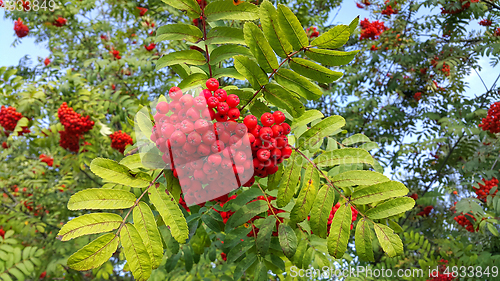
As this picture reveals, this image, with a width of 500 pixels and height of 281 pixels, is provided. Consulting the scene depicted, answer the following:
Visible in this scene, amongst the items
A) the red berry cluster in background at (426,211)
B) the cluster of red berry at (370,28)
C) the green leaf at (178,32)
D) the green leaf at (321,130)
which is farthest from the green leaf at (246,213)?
the cluster of red berry at (370,28)

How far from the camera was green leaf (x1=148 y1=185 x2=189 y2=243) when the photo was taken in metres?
1.11

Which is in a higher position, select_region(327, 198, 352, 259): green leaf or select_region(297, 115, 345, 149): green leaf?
select_region(297, 115, 345, 149): green leaf

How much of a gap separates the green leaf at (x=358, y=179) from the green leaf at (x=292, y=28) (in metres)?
0.66

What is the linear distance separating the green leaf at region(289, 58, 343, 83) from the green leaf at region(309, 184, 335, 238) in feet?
1.66

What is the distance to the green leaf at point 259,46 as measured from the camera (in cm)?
112

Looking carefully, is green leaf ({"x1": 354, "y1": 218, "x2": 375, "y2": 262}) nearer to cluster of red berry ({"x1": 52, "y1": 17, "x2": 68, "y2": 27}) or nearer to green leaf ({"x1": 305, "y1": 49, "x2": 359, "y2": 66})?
green leaf ({"x1": 305, "y1": 49, "x2": 359, "y2": 66})

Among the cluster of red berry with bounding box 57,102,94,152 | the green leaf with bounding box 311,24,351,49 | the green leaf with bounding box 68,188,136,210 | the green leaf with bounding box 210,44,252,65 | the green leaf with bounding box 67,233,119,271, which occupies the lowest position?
the green leaf with bounding box 67,233,119,271

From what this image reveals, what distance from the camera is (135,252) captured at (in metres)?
1.04

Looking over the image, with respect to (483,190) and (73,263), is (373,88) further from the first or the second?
(73,263)

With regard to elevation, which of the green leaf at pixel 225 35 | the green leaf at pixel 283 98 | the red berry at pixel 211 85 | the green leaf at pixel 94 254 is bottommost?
the green leaf at pixel 94 254

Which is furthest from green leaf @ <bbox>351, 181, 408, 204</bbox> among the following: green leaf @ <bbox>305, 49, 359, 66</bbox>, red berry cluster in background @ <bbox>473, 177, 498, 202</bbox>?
red berry cluster in background @ <bbox>473, 177, 498, 202</bbox>

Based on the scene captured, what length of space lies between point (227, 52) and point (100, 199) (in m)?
0.91

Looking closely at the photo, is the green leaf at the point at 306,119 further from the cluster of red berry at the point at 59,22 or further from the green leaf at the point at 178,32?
the cluster of red berry at the point at 59,22

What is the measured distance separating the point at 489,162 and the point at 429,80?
2.23 meters
